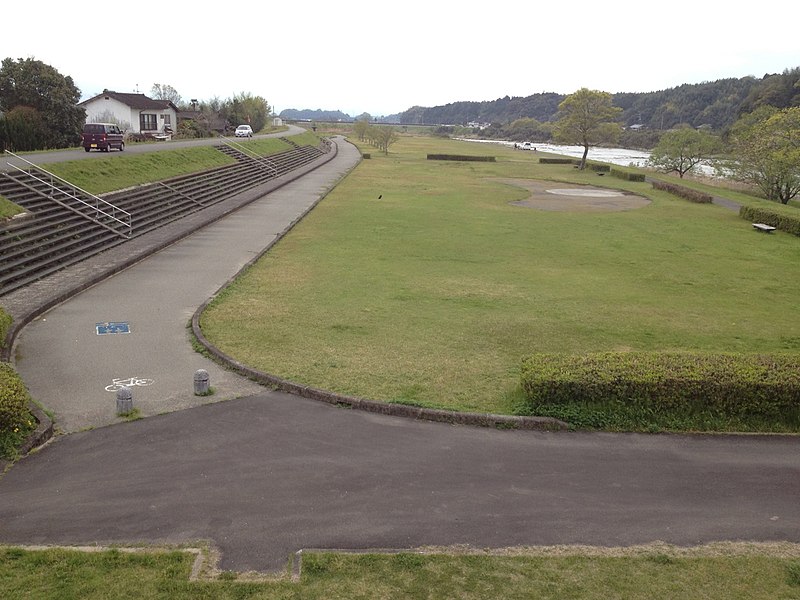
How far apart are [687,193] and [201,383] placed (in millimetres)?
35248

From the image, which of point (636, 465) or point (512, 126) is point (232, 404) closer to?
point (636, 465)

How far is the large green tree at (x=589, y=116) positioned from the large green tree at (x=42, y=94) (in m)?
42.1

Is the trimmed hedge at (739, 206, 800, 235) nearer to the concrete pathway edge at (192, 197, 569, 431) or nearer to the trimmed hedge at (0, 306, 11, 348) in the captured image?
the concrete pathway edge at (192, 197, 569, 431)

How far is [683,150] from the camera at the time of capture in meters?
53.6

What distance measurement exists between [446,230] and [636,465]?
1712 cm

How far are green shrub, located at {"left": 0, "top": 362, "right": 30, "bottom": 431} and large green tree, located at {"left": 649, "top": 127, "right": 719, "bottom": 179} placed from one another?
184 ft

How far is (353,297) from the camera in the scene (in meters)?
14.2

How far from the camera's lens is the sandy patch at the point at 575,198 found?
105ft

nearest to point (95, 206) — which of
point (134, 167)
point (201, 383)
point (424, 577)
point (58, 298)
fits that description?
point (134, 167)

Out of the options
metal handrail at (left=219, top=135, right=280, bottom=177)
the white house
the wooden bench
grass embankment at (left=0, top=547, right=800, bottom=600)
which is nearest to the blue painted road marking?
grass embankment at (left=0, top=547, right=800, bottom=600)

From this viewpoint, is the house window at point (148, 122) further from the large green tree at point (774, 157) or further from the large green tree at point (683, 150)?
the large green tree at point (774, 157)

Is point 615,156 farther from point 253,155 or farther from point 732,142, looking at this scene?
point 253,155

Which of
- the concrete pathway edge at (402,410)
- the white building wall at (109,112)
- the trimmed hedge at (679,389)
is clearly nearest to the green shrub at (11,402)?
the concrete pathway edge at (402,410)

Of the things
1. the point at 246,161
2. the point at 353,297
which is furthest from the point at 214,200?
the point at 353,297
